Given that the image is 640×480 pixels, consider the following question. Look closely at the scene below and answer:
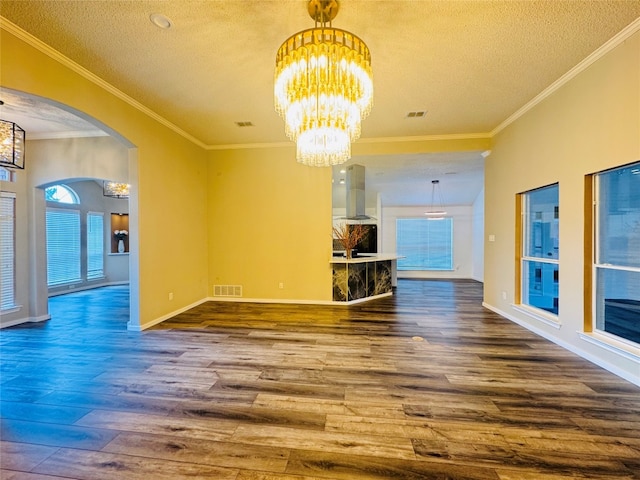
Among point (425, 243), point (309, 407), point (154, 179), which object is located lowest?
point (309, 407)

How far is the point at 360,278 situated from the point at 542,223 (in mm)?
3224

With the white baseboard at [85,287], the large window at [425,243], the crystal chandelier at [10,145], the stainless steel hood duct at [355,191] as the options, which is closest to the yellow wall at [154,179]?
the crystal chandelier at [10,145]

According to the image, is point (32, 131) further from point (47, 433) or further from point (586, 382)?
point (586, 382)

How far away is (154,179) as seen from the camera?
13.9 ft

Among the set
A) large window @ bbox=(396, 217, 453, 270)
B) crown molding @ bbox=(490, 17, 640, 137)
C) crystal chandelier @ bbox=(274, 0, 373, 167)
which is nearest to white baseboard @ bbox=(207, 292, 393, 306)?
crystal chandelier @ bbox=(274, 0, 373, 167)

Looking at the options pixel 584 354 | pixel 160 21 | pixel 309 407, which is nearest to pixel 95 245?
pixel 160 21

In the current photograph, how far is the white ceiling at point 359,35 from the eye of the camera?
2.24 meters

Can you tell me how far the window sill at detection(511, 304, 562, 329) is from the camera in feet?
11.4

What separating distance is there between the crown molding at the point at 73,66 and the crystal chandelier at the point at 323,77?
239cm

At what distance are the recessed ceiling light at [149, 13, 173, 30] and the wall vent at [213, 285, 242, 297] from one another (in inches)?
172

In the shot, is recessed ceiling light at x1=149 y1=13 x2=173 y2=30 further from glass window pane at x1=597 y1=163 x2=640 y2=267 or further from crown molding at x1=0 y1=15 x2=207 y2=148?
glass window pane at x1=597 y1=163 x2=640 y2=267

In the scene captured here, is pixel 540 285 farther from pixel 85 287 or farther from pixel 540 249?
pixel 85 287

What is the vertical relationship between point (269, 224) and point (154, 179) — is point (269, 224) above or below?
below

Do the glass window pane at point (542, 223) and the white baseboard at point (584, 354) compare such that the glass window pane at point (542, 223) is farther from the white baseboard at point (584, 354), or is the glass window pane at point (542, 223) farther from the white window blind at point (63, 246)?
the white window blind at point (63, 246)
